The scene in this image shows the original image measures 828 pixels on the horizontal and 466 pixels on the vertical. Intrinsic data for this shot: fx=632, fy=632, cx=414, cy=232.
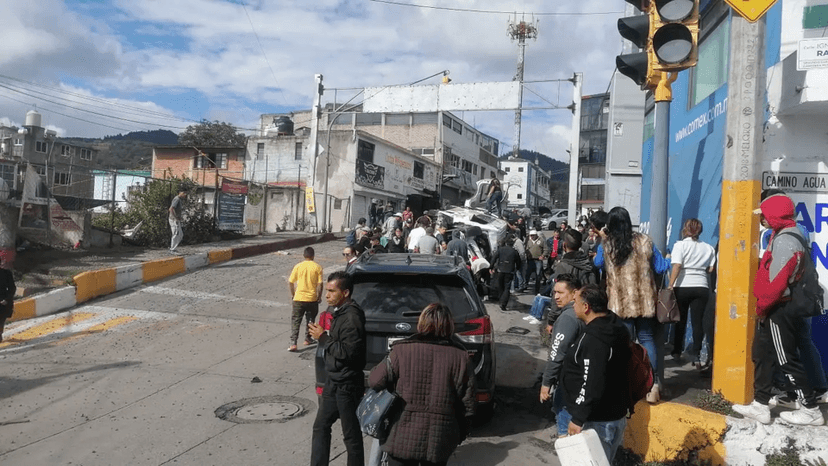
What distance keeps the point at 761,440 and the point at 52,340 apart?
961 centimetres

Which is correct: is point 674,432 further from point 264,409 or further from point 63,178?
point 63,178

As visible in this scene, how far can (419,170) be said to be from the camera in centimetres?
4509

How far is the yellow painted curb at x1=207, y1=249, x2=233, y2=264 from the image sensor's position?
17.1m

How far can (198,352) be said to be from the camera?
29.7ft

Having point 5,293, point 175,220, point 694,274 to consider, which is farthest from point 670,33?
point 175,220

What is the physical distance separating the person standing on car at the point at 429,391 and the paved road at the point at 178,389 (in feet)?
6.17

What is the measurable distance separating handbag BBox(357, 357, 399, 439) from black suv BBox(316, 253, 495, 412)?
6.15ft

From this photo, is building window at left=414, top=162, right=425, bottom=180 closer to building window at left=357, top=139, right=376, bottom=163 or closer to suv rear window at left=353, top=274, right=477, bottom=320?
building window at left=357, top=139, right=376, bottom=163

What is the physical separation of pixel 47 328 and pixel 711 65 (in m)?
11.3

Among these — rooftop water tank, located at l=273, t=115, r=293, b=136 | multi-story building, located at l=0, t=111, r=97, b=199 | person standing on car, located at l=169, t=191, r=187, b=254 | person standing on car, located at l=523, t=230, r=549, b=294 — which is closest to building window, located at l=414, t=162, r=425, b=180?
rooftop water tank, located at l=273, t=115, r=293, b=136

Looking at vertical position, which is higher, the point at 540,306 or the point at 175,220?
the point at 175,220

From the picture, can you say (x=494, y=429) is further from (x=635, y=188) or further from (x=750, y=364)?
(x=635, y=188)

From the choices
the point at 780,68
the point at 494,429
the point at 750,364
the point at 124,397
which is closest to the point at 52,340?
the point at 124,397

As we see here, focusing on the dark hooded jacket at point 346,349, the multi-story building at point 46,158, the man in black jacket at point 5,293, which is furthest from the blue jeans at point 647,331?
the multi-story building at point 46,158
